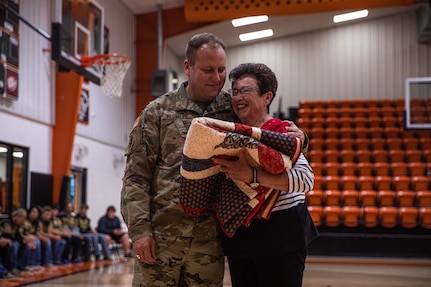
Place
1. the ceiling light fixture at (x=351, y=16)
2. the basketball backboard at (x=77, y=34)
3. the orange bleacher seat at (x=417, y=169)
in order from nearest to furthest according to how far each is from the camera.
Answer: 1. the basketball backboard at (x=77, y=34)
2. the orange bleacher seat at (x=417, y=169)
3. the ceiling light fixture at (x=351, y=16)

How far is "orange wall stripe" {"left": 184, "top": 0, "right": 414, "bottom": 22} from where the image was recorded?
14.5 m

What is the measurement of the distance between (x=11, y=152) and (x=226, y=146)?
33.0 ft

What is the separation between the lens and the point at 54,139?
13.2 metres

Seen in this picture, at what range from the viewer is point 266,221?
2.54 meters

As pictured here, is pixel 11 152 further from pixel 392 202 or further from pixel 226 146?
pixel 226 146

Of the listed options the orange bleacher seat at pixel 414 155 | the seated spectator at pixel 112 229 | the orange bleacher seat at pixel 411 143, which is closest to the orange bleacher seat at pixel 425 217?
the orange bleacher seat at pixel 414 155

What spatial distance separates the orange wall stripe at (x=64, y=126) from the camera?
1313cm

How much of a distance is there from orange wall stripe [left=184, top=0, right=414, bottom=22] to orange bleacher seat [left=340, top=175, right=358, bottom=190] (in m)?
4.11

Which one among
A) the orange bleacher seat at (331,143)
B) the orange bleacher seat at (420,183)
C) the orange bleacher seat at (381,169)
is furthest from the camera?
the orange bleacher seat at (331,143)

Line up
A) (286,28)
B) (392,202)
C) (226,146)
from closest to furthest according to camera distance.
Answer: (226,146) < (392,202) < (286,28)

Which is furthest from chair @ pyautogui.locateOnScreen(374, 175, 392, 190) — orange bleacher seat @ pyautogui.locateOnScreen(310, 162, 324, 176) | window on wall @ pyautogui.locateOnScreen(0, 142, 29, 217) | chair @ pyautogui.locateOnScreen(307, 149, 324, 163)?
window on wall @ pyautogui.locateOnScreen(0, 142, 29, 217)

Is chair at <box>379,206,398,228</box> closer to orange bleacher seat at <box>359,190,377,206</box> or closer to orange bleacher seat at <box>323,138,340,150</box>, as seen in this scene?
orange bleacher seat at <box>359,190,377,206</box>

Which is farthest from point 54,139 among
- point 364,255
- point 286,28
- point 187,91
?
point 187,91

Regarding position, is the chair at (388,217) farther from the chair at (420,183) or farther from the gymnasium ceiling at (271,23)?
the gymnasium ceiling at (271,23)
